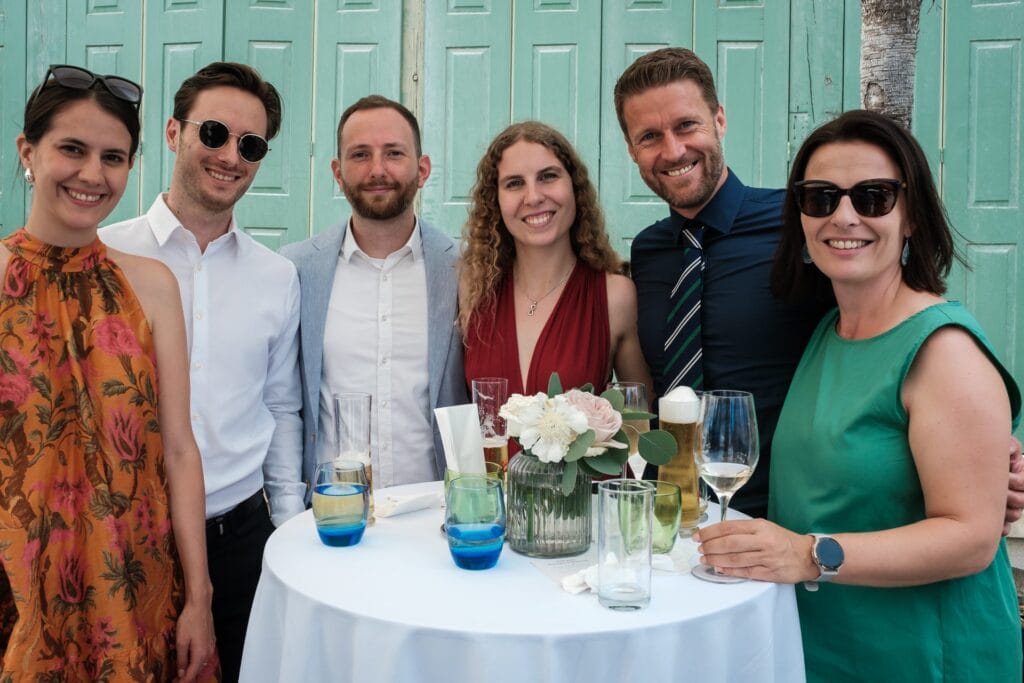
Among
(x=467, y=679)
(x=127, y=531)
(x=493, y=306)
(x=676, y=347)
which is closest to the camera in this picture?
(x=467, y=679)

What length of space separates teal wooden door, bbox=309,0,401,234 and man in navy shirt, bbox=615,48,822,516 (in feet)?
9.59

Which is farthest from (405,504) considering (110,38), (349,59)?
(110,38)

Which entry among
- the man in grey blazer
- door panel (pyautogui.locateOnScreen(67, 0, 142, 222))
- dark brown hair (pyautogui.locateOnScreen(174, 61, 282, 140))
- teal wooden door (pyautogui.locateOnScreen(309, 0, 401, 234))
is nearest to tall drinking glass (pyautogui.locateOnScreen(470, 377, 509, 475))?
the man in grey blazer

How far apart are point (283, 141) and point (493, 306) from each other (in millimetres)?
3060

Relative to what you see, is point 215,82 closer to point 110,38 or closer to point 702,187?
point 702,187

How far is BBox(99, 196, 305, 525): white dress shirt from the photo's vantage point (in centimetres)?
249

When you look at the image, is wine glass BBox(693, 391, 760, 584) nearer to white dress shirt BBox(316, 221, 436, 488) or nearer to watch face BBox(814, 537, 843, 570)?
watch face BBox(814, 537, 843, 570)

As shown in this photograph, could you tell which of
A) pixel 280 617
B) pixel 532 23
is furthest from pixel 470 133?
pixel 280 617

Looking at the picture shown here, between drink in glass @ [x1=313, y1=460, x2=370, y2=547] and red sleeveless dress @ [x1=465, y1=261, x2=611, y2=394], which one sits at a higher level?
red sleeveless dress @ [x1=465, y1=261, x2=611, y2=394]

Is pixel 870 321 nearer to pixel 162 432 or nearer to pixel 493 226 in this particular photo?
pixel 493 226

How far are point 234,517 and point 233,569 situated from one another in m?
0.16

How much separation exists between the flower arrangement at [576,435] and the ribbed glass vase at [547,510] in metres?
0.03

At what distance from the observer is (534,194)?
283 cm

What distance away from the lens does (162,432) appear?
6.74ft
